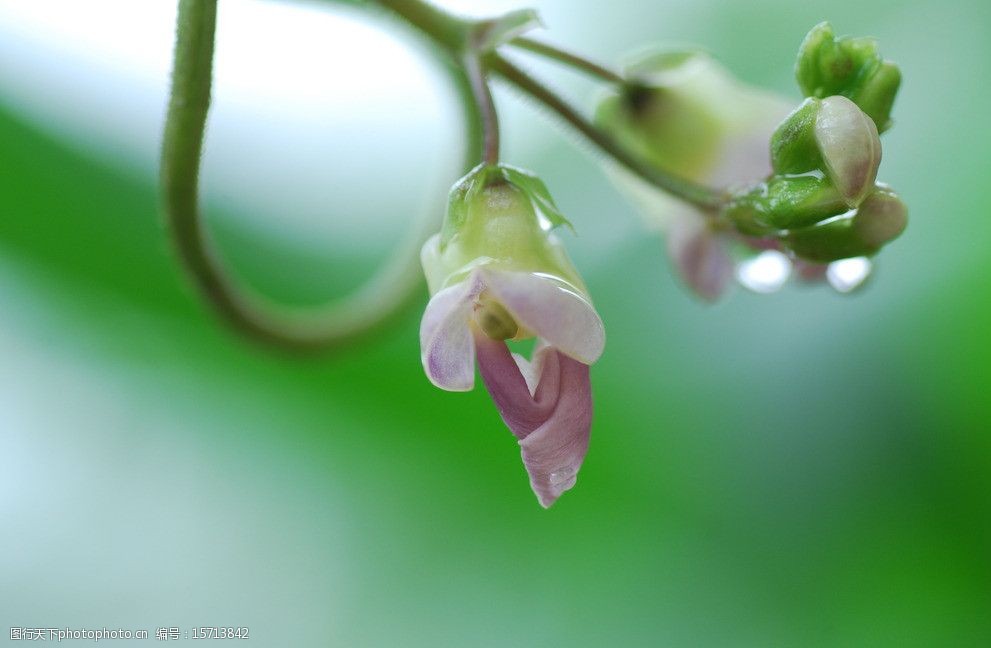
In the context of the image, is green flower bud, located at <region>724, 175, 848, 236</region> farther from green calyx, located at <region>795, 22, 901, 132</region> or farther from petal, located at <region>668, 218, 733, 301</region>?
petal, located at <region>668, 218, 733, 301</region>

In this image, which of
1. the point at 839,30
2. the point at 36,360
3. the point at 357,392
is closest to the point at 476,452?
the point at 357,392

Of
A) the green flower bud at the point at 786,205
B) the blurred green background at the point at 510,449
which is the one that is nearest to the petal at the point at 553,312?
the green flower bud at the point at 786,205

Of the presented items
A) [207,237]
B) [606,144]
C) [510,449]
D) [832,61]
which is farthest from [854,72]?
[510,449]

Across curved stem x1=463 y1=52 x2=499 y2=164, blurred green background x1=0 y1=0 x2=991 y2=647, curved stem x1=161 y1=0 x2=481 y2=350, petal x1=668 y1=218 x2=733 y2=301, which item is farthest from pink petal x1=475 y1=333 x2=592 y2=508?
blurred green background x1=0 y1=0 x2=991 y2=647

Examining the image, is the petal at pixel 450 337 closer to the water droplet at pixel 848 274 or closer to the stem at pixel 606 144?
the stem at pixel 606 144

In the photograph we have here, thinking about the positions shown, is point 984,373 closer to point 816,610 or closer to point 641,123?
point 816,610

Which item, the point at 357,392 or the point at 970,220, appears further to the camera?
the point at 357,392

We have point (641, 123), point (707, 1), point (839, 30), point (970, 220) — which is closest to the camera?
point (641, 123)
